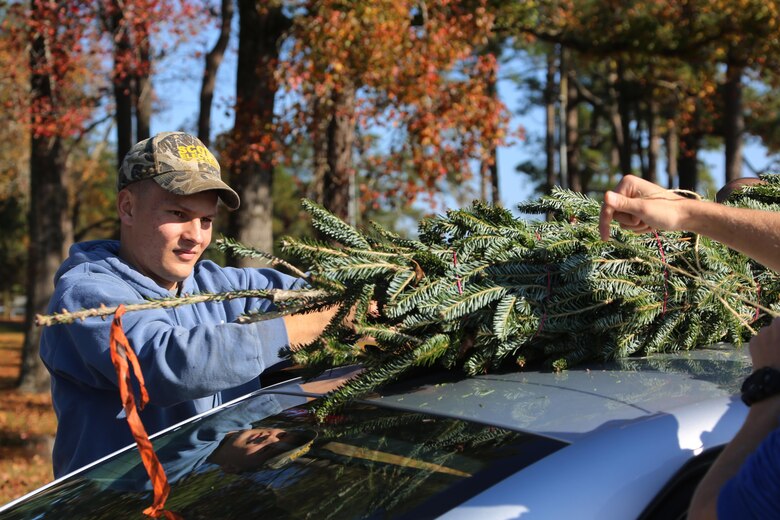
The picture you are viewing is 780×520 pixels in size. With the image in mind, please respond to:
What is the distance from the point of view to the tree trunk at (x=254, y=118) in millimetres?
9242

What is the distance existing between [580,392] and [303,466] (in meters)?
0.64

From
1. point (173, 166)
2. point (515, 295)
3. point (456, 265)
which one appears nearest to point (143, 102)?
point (173, 166)

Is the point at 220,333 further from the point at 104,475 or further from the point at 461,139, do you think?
A: the point at 461,139

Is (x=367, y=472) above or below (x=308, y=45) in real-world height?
below

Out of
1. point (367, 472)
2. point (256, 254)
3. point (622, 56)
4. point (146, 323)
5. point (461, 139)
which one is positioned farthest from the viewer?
point (622, 56)

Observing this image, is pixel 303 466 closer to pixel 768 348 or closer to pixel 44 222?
pixel 768 348

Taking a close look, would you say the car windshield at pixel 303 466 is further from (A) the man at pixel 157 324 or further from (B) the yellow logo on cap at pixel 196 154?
(B) the yellow logo on cap at pixel 196 154

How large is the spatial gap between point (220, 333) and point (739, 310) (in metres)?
1.39

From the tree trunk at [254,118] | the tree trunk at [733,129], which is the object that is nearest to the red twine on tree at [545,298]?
the tree trunk at [254,118]

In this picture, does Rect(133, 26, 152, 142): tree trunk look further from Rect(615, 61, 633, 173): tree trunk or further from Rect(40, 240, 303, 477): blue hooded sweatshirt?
Rect(615, 61, 633, 173): tree trunk

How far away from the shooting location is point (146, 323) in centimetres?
239

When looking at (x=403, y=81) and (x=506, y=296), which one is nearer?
(x=506, y=296)

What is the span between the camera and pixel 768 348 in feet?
5.34

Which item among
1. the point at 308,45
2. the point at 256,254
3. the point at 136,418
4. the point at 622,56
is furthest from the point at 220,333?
the point at 622,56
